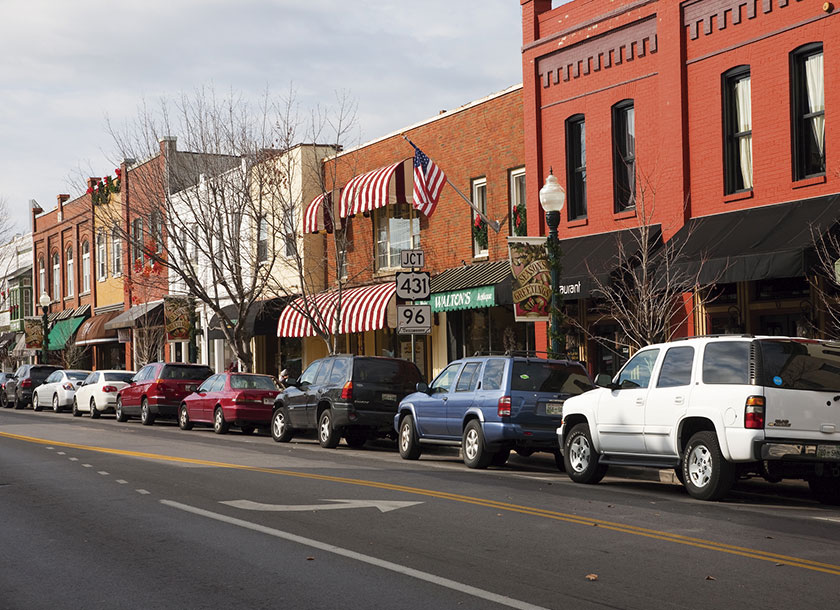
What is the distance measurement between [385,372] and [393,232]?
9741 mm

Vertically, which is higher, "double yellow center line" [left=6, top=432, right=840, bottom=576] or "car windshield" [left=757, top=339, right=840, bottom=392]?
"car windshield" [left=757, top=339, right=840, bottom=392]

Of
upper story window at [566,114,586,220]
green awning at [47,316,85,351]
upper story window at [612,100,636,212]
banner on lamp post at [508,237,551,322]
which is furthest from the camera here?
green awning at [47,316,85,351]

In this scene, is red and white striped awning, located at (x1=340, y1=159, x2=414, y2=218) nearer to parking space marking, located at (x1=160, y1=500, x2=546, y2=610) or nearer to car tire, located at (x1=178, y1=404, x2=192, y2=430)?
car tire, located at (x1=178, y1=404, x2=192, y2=430)

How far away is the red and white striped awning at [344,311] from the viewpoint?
28.2 metres

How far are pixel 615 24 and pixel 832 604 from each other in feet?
57.3

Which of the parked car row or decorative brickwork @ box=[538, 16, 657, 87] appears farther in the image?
decorative brickwork @ box=[538, 16, 657, 87]

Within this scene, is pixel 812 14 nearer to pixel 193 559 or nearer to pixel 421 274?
pixel 421 274

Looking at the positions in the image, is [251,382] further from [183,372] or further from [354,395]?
[354,395]

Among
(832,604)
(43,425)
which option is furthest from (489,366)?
(43,425)

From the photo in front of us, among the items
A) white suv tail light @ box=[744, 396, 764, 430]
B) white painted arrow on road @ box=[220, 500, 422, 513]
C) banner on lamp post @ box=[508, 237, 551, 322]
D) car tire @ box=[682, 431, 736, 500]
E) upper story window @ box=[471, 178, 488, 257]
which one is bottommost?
white painted arrow on road @ box=[220, 500, 422, 513]

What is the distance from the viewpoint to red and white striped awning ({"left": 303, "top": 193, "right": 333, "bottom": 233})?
30516mm

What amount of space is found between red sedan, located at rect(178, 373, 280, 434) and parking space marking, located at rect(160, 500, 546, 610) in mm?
13925

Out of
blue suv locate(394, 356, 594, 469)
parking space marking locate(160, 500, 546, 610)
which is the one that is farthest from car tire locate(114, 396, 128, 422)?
parking space marking locate(160, 500, 546, 610)

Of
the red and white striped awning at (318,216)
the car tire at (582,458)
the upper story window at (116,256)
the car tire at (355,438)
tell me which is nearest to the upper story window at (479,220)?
the red and white striped awning at (318,216)
